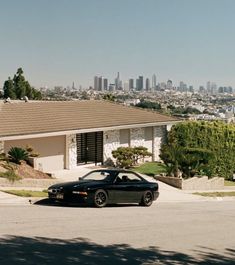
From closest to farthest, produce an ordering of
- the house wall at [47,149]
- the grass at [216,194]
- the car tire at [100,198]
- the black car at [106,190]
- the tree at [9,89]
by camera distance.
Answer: the black car at [106,190], the car tire at [100,198], the grass at [216,194], the house wall at [47,149], the tree at [9,89]

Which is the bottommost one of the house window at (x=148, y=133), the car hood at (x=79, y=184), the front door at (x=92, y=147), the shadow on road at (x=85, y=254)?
the shadow on road at (x=85, y=254)

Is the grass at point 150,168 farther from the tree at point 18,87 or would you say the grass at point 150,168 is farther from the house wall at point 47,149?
the tree at point 18,87

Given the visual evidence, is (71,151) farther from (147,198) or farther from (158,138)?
(147,198)

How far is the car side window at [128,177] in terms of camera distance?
64.0ft

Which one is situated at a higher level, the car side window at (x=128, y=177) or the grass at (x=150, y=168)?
the grass at (x=150, y=168)

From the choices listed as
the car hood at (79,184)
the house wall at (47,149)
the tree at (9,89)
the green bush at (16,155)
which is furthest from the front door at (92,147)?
the tree at (9,89)

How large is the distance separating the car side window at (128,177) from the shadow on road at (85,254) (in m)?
7.52

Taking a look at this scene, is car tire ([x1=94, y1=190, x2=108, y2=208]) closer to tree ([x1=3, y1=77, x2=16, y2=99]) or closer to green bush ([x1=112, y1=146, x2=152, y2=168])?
green bush ([x1=112, y1=146, x2=152, y2=168])

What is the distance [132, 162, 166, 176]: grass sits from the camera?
3325 centimetres

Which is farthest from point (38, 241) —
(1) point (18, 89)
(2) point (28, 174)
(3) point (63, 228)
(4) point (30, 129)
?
(1) point (18, 89)

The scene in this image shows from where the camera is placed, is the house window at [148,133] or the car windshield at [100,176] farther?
the house window at [148,133]

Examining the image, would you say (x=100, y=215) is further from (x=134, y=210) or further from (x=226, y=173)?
(x=226, y=173)

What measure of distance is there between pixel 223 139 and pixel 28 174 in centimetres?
1555

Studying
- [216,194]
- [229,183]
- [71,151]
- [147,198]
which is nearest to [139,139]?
[229,183]
